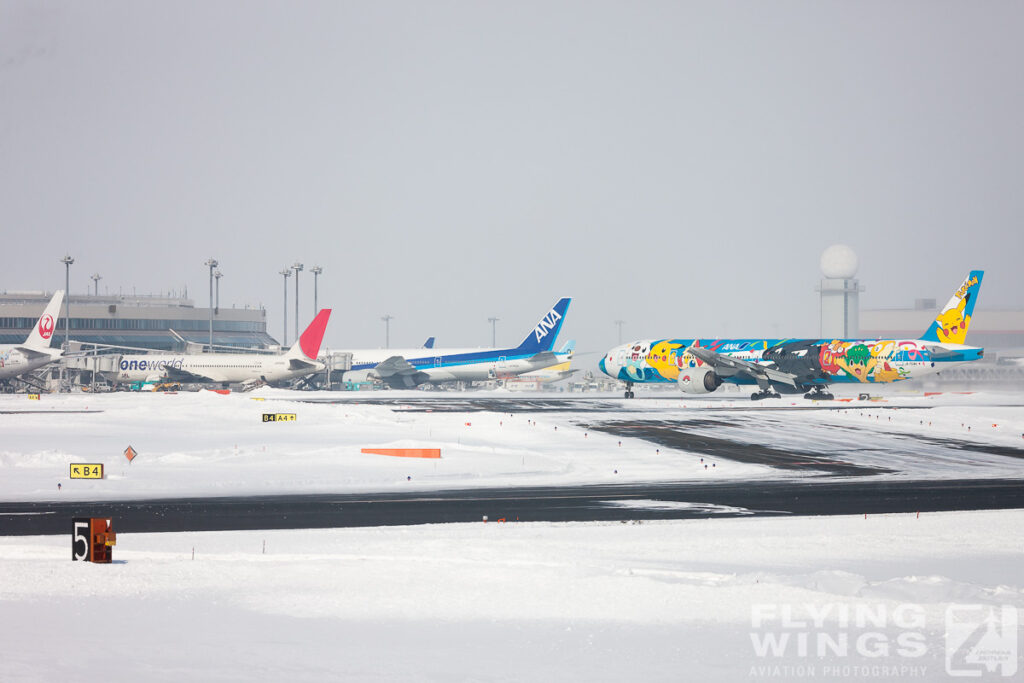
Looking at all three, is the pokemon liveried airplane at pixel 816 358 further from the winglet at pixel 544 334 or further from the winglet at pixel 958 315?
the winglet at pixel 544 334

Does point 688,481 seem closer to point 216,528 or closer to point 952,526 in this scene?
point 952,526

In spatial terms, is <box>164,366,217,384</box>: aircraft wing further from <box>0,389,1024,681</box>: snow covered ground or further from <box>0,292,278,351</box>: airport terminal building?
<box>0,389,1024,681</box>: snow covered ground

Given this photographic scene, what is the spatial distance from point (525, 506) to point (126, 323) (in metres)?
155

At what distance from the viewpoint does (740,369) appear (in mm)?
76625

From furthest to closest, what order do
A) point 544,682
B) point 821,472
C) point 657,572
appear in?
point 821,472 → point 657,572 → point 544,682

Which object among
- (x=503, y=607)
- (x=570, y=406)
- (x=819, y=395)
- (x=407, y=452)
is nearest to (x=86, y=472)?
(x=407, y=452)

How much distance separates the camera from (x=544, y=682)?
10.4 m

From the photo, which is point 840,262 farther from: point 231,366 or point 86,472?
point 86,472

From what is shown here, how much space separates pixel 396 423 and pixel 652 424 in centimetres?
1309

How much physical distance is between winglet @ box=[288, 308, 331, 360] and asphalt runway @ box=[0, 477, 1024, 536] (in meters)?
74.2

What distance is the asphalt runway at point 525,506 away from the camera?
22.7 metres

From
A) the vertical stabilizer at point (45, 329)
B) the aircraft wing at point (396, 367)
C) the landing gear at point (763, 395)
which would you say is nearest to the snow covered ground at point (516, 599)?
the landing gear at point (763, 395)

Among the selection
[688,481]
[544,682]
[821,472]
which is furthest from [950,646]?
[821,472]

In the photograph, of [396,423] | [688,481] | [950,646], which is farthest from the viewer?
[396,423]
